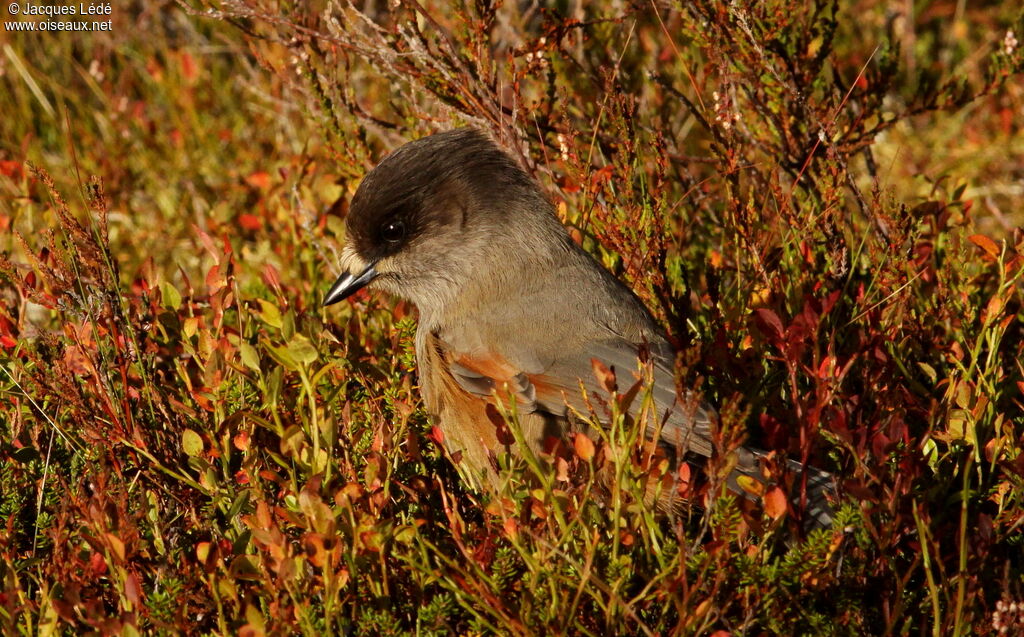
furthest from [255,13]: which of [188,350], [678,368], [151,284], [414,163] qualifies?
[678,368]

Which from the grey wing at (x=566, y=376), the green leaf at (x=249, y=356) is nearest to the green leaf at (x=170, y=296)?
the green leaf at (x=249, y=356)

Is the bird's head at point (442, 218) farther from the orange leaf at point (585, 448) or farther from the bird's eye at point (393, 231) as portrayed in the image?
the orange leaf at point (585, 448)

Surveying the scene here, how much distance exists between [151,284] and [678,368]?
1932mm

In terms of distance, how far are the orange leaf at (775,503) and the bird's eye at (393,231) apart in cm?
180

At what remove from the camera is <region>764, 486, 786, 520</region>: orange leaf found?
7.98 feet

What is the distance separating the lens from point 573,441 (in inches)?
113

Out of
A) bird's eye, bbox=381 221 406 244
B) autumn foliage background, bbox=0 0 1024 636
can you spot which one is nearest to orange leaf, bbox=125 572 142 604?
autumn foliage background, bbox=0 0 1024 636

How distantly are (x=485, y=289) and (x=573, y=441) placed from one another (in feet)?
3.30

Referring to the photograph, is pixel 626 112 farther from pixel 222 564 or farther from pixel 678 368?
pixel 222 564

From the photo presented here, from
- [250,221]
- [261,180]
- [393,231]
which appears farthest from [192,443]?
[261,180]

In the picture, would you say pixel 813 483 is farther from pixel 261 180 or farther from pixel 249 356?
pixel 261 180

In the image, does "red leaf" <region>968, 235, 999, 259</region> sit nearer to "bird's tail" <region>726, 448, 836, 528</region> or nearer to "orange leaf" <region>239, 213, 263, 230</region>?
"bird's tail" <region>726, 448, 836, 528</region>

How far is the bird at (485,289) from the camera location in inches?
131

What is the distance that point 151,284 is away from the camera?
3355 mm
